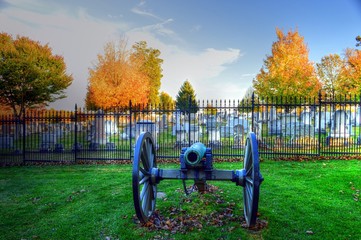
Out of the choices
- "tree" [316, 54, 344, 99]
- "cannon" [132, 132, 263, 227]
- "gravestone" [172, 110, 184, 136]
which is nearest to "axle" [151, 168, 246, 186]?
"cannon" [132, 132, 263, 227]

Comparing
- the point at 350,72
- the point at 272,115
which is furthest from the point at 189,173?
the point at 350,72

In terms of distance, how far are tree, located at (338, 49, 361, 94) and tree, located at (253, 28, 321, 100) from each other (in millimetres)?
8021

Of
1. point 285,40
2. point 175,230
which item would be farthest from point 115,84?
point 175,230

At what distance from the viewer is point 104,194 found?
24.6ft

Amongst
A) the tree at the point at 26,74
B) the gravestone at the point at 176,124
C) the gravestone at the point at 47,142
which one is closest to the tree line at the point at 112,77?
the tree at the point at 26,74

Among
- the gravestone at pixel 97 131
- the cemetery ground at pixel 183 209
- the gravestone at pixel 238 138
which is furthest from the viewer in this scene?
the gravestone at pixel 97 131

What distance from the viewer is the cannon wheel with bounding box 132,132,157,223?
4387mm

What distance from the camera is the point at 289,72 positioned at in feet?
93.3

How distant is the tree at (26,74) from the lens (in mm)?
31297

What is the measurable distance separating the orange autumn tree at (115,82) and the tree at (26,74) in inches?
191

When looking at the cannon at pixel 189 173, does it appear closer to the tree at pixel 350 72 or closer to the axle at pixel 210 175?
the axle at pixel 210 175

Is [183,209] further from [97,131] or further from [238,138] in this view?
[97,131]

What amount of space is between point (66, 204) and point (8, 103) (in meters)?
31.8

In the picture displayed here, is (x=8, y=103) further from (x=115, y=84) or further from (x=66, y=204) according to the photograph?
(x=66, y=204)
